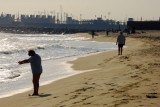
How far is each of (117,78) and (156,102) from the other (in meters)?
3.50

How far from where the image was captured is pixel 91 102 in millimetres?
6598

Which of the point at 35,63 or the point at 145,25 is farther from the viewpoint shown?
the point at 145,25

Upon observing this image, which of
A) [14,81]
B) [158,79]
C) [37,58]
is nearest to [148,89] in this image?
[158,79]

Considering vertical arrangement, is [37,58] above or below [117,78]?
above

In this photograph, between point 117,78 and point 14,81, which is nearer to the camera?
point 117,78

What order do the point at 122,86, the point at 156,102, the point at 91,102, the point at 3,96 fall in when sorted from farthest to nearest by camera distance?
the point at 3,96 → the point at 122,86 → the point at 91,102 → the point at 156,102

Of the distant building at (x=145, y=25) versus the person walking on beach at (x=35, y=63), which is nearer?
the person walking on beach at (x=35, y=63)

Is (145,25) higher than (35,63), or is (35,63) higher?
(145,25)

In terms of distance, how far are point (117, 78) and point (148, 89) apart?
2.29 meters

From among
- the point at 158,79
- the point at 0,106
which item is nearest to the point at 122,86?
the point at 158,79

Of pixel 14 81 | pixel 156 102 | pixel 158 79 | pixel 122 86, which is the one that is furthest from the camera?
pixel 14 81

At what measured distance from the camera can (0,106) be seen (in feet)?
25.7

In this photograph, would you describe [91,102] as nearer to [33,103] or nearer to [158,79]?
[33,103]

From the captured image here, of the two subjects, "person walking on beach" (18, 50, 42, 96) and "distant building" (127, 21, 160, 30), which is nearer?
"person walking on beach" (18, 50, 42, 96)
